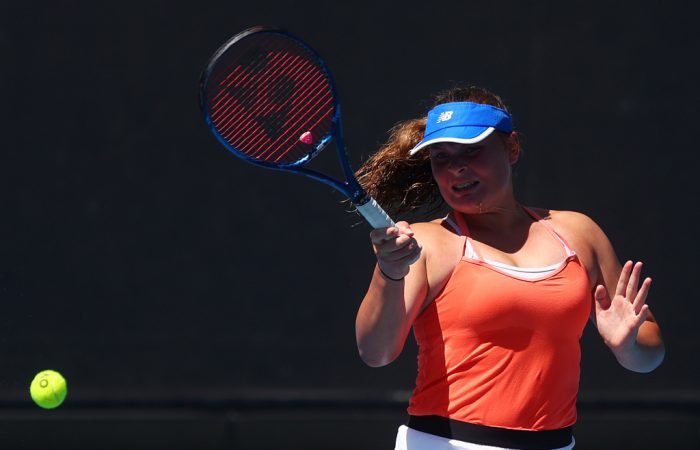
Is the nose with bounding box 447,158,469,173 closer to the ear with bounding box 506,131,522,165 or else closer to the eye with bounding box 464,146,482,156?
the eye with bounding box 464,146,482,156

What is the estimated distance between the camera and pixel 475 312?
2.33m

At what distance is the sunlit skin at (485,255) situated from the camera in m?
2.30

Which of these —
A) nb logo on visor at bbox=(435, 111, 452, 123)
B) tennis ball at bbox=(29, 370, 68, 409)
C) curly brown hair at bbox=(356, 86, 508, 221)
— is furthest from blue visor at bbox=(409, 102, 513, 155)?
tennis ball at bbox=(29, 370, 68, 409)

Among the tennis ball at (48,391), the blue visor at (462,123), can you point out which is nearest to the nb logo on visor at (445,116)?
the blue visor at (462,123)

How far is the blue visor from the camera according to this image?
2424mm

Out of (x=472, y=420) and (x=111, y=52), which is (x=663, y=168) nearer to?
(x=111, y=52)

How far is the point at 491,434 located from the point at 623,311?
0.40 m

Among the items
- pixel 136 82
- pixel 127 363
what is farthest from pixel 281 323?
pixel 136 82

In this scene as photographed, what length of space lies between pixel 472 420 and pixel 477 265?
31 cm

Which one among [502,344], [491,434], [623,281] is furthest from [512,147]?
[491,434]

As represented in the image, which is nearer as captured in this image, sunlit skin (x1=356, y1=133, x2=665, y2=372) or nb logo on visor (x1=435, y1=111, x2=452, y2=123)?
sunlit skin (x1=356, y1=133, x2=665, y2=372)

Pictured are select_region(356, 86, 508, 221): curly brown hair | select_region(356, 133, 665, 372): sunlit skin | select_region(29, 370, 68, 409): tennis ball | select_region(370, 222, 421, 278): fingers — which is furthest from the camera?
select_region(29, 370, 68, 409): tennis ball

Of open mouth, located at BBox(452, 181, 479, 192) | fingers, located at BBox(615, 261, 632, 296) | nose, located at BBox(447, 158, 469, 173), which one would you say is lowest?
fingers, located at BBox(615, 261, 632, 296)

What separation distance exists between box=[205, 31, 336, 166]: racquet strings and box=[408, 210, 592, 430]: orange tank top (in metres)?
0.48
